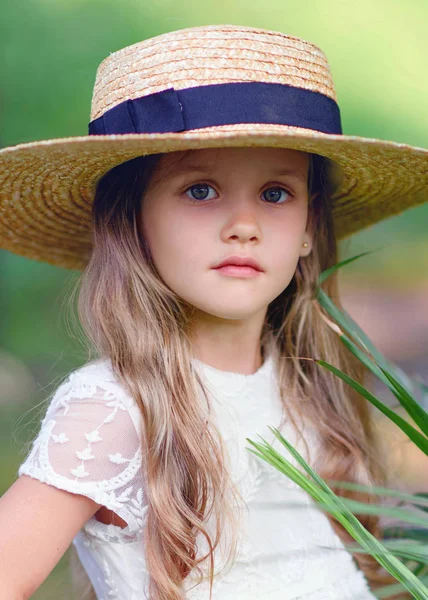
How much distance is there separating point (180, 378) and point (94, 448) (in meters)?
0.19

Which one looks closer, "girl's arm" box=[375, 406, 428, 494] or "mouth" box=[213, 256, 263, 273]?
"mouth" box=[213, 256, 263, 273]

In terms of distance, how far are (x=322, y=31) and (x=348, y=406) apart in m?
1.19

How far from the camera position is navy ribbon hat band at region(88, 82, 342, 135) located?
1111mm

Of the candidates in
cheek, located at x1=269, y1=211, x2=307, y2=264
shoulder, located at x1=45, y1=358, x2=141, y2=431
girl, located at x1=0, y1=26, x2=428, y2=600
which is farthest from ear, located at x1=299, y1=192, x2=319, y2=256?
shoulder, located at x1=45, y1=358, x2=141, y2=431

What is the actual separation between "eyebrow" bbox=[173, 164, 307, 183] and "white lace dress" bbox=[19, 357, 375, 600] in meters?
0.33

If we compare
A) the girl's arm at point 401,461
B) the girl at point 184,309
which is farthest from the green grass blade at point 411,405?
the girl's arm at point 401,461

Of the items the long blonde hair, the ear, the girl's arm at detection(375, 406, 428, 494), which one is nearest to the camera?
the long blonde hair

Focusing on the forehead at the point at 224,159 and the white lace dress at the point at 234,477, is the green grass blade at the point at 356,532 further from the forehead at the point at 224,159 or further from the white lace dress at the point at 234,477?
the forehead at the point at 224,159

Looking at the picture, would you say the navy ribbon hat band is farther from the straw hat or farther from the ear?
the ear

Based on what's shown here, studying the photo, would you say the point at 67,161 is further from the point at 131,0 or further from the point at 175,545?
the point at 131,0

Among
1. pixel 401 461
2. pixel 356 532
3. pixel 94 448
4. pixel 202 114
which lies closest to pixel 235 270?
pixel 202 114

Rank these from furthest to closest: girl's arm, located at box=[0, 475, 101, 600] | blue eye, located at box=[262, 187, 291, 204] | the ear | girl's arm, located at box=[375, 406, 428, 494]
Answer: girl's arm, located at box=[375, 406, 428, 494], the ear, blue eye, located at box=[262, 187, 291, 204], girl's arm, located at box=[0, 475, 101, 600]

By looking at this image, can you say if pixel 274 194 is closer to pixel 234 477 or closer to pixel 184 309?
pixel 184 309

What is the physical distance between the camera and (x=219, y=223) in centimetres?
117
